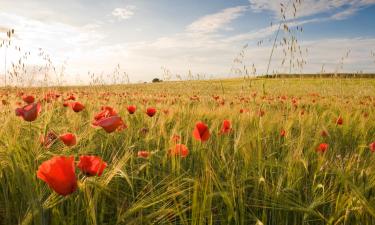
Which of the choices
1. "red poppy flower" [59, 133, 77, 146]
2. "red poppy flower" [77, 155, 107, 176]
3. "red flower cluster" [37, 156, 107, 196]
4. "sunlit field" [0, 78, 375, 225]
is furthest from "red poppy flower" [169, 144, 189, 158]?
"red flower cluster" [37, 156, 107, 196]

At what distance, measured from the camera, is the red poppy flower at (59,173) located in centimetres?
86

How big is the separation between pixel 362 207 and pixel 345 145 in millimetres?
1757

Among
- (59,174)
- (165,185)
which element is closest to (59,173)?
(59,174)

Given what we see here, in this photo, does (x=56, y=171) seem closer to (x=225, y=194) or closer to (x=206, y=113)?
(x=225, y=194)

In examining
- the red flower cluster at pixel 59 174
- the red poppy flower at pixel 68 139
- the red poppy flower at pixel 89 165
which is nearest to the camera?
the red flower cluster at pixel 59 174

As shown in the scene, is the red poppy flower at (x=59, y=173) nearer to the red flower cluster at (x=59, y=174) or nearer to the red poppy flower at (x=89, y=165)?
the red flower cluster at (x=59, y=174)

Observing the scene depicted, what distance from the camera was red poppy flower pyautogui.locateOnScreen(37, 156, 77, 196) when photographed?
86 centimetres

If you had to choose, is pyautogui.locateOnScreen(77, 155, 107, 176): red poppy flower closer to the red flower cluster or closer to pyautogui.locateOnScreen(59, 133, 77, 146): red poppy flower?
the red flower cluster

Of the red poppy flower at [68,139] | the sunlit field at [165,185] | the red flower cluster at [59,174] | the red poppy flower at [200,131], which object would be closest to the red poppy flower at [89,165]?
the sunlit field at [165,185]

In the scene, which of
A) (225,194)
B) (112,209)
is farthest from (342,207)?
(112,209)

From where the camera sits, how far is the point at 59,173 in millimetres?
867

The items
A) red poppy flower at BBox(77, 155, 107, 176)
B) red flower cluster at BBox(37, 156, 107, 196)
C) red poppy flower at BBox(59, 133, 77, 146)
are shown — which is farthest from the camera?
red poppy flower at BBox(59, 133, 77, 146)

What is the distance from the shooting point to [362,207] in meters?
1.22

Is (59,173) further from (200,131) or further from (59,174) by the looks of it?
(200,131)
